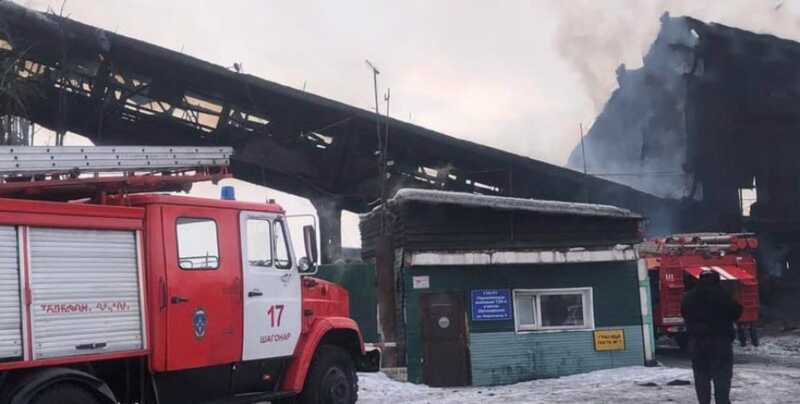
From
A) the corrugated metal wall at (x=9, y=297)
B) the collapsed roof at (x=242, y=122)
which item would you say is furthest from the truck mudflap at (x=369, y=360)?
the collapsed roof at (x=242, y=122)

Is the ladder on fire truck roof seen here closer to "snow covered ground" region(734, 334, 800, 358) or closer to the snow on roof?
the snow on roof

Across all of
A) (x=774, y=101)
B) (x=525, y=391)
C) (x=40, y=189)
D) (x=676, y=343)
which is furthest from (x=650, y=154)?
(x=40, y=189)

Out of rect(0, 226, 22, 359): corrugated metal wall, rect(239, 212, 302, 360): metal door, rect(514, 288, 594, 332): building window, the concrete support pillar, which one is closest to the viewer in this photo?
rect(0, 226, 22, 359): corrugated metal wall

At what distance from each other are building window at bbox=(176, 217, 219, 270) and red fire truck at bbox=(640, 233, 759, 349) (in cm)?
1320

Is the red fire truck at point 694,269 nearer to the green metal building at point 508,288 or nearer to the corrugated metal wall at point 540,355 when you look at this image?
the green metal building at point 508,288

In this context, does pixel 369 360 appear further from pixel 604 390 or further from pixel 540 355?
pixel 540 355

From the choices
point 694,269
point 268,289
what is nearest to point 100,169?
point 268,289

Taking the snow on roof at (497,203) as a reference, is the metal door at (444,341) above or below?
below

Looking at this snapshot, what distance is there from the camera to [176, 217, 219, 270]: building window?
8.39 metres

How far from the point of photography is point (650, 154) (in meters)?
30.5

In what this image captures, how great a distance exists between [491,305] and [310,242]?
709cm

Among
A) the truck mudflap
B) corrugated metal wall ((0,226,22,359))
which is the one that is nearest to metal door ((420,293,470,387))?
the truck mudflap

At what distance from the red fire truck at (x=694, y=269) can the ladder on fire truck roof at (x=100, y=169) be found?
43.1 ft

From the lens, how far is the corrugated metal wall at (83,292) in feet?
23.6
